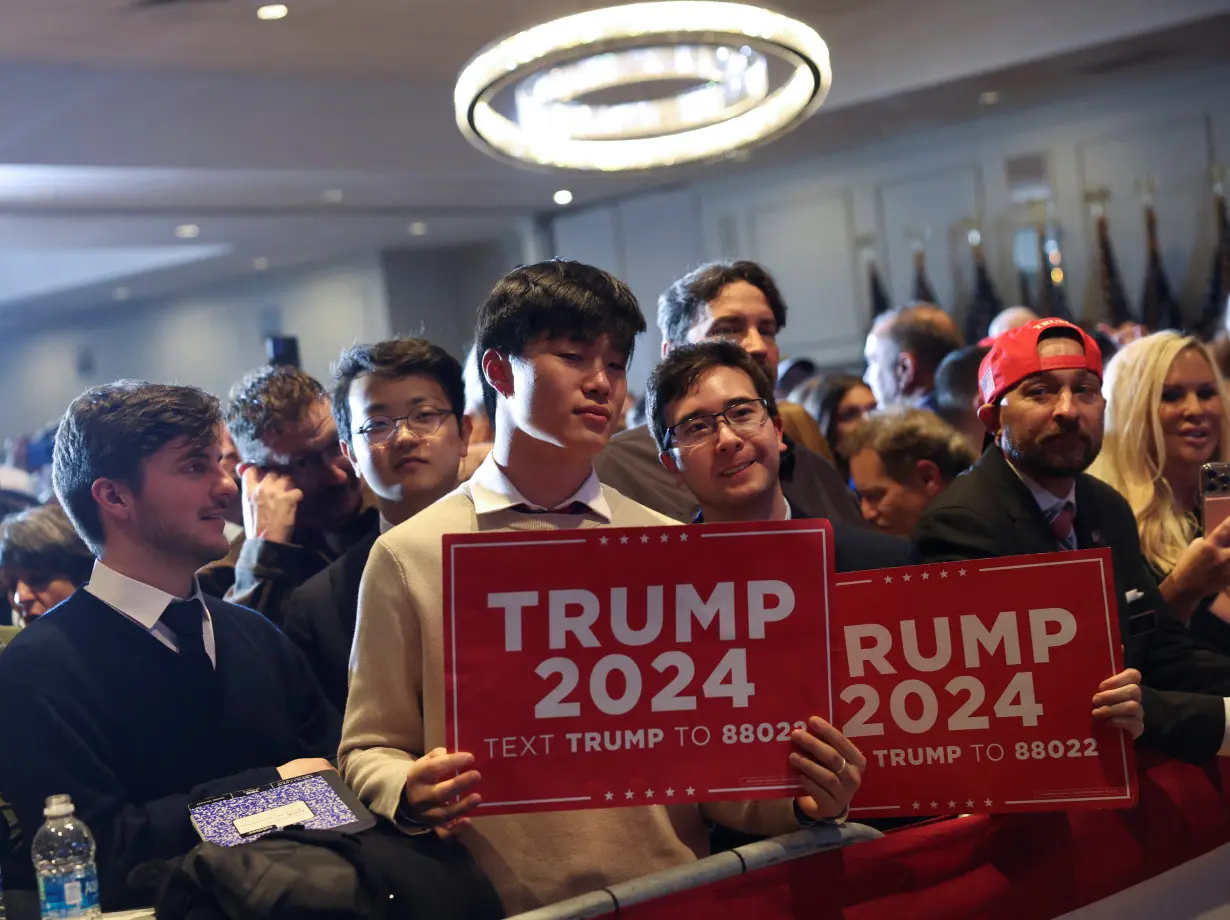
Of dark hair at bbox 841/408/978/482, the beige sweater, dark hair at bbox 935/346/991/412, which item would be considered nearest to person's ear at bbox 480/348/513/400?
the beige sweater

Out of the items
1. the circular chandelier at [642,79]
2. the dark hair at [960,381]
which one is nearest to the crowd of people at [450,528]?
the dark hair at [960,381]

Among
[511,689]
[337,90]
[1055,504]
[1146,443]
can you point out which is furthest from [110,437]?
[337,90]

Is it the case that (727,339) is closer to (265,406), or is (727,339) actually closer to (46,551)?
(265,406)

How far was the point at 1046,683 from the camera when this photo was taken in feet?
6.19

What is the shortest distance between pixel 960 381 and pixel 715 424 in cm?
199

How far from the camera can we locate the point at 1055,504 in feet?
7.77

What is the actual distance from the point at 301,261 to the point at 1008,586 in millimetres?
8587

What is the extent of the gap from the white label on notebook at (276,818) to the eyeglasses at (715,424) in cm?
91

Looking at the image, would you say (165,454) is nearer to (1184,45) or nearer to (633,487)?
(633,487)

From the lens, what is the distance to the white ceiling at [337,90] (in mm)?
6195

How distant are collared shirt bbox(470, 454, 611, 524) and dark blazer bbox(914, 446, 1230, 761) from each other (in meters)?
0.70

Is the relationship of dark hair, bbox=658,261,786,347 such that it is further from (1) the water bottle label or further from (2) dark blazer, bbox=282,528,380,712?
(1) the water bottle label

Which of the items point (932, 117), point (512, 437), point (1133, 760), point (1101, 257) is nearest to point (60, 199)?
point (932, 117)

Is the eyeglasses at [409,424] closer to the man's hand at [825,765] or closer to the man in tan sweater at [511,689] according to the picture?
the man in tan sweater at [511,689]
